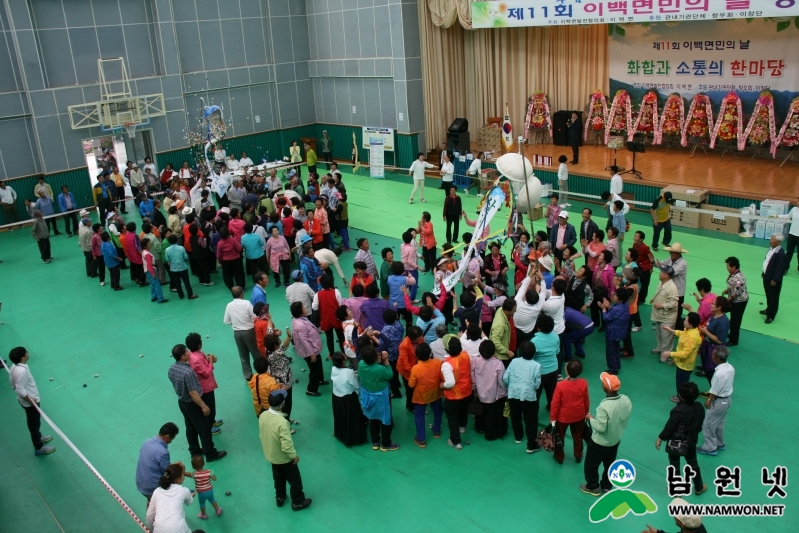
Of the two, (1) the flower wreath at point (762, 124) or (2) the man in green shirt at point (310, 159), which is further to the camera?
(2) the man in green shirt at point (310, 159)

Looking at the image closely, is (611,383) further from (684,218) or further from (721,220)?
(684,218)

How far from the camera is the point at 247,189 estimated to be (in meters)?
14.1

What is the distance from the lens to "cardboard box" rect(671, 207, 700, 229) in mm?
13531

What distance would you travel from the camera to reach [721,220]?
13.2m

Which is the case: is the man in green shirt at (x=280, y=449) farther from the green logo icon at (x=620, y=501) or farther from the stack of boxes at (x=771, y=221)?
the stack of boxes at (x=771, y=221)

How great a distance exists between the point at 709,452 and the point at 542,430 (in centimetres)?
165

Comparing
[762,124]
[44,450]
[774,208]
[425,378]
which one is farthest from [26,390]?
[762,124]

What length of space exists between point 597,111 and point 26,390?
1564 centimetres

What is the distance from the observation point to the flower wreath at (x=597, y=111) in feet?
60.0

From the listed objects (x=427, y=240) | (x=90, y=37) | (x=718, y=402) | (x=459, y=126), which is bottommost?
(x=718, y=402)

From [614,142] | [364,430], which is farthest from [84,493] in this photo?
[614,142]


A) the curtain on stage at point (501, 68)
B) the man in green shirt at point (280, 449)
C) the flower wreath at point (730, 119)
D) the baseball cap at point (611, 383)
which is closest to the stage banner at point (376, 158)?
the curtain on stage at point (501, 68)

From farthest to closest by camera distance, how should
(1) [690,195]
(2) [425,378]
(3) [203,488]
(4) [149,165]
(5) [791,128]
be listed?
(4) [149,165], (5) [791,128], (1) [690,195], (2) [425,378], (3) [203,488]

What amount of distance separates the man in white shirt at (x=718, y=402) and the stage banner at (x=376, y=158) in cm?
1396
